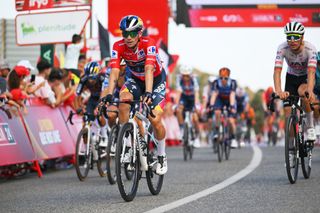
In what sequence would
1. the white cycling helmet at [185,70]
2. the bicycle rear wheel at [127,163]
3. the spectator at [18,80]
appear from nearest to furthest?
the bicycle rear wheel at [127,163] → the spectator at [18,80] → the white cycling helmet at [185,70]

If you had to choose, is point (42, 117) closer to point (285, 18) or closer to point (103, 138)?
point (103, 138)

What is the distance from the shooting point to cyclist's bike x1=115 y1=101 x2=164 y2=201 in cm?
1012

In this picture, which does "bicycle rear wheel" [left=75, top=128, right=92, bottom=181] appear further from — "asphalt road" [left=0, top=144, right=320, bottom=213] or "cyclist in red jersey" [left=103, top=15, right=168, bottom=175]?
"cyclist in red jersey" [left=103, top=15, right=168, bottom=175]

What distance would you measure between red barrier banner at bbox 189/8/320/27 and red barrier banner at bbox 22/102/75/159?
32.5 ft

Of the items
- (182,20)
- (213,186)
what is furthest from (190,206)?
(182,20)

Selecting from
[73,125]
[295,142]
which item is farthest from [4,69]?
[295,142]

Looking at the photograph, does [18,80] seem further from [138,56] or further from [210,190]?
[210,190]

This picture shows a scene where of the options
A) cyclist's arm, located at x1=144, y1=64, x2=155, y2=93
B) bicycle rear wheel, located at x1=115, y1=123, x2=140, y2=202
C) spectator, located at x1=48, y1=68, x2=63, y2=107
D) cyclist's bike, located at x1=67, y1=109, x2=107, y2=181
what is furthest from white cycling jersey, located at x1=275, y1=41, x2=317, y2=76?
spectator, located at x1=48, y1=68, x2=63, y2=107

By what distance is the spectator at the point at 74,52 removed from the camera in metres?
20.8

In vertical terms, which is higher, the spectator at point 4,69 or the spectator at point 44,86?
the spectator at point 4,69

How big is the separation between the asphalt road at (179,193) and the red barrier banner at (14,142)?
355 millimetres

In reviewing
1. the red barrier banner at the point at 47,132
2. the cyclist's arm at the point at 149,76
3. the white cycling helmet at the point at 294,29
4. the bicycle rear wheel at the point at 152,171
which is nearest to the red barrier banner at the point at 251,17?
the red barrier banner at the point at 47,132

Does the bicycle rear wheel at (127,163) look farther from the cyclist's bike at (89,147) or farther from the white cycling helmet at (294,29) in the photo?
the cyclist's bike at (89,147)

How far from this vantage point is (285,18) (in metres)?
26.3
